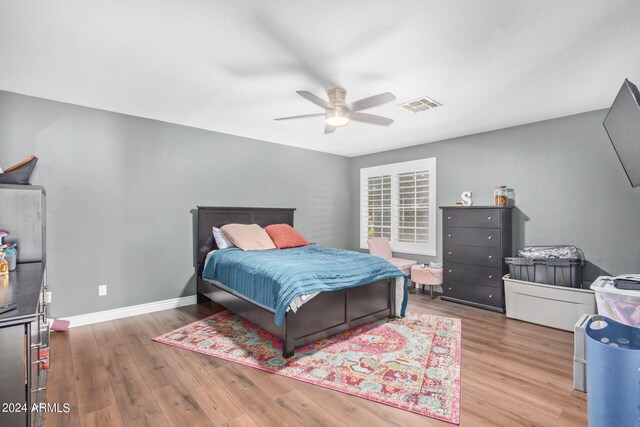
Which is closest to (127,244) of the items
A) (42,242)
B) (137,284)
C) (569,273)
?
(137,284)

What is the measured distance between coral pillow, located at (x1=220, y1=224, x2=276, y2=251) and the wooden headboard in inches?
7.8

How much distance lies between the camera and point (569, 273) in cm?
340

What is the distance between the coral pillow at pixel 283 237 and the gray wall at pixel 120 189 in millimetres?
657

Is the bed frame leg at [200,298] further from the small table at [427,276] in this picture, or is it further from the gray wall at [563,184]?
the gray wall at [563,184]

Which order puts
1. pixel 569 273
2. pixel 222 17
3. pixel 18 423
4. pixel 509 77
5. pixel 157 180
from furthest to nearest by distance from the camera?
pixel 157 180, pixel 569 273, pixel 509 77, pixel 222 17, pixel 18 423

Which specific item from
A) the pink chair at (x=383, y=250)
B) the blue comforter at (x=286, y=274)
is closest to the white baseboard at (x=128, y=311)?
the blue comforter at (x=286, y=274)

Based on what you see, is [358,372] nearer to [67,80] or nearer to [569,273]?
[569,273]

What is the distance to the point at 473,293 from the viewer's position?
418cm

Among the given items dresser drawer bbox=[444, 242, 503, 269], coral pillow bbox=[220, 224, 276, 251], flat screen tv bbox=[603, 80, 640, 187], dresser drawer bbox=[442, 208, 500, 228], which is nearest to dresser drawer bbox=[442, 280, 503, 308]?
dresser drawer bbox=[444, 242, 503, 269]

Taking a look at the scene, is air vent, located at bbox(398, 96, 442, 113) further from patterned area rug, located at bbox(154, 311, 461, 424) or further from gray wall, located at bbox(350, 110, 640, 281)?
patterned area rug, located at bbox(154, 311, 461, 424)

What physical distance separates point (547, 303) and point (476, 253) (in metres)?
0.96

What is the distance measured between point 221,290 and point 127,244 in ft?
4.26

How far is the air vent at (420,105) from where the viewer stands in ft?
10.7

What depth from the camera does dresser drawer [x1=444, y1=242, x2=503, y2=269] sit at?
3986mm
